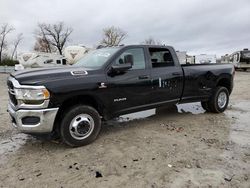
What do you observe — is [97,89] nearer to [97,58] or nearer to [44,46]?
[97,58]

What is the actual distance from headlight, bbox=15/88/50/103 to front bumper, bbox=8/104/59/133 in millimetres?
180

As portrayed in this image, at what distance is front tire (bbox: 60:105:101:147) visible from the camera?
15.7 ft

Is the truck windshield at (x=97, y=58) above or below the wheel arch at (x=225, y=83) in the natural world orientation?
above

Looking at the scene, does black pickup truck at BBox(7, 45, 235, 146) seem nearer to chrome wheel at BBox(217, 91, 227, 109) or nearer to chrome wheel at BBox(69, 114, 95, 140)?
chrome wheel at BBox(69, 114, 95, 140)

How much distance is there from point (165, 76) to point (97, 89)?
6.14ft

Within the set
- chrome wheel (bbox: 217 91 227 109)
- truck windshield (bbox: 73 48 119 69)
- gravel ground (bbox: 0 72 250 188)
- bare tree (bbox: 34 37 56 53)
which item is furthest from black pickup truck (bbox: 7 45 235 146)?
bare tree (bbox: 34 37 56 53)

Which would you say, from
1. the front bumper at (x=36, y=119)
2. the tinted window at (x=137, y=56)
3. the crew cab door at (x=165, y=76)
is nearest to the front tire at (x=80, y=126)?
the front bumper at (x=36, y=119)

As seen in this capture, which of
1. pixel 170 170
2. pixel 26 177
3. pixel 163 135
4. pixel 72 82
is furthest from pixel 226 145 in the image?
pixel 26 177

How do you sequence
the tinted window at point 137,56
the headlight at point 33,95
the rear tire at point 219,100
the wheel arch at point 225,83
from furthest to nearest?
1. the wheel arch at point 225,83
2. the rear tire at point 219,100
3. the tinted window at point 137,56
4. the headlight at point 33,95

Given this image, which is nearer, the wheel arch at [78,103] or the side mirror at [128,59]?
the wheel arch at [78,103]

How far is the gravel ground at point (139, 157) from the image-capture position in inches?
147

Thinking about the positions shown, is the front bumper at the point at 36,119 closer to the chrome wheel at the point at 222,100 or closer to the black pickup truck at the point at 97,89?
the black pickup truck at the point at 97,89

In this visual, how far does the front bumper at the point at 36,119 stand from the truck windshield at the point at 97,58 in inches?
54.0

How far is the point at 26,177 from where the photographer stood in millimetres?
3906
